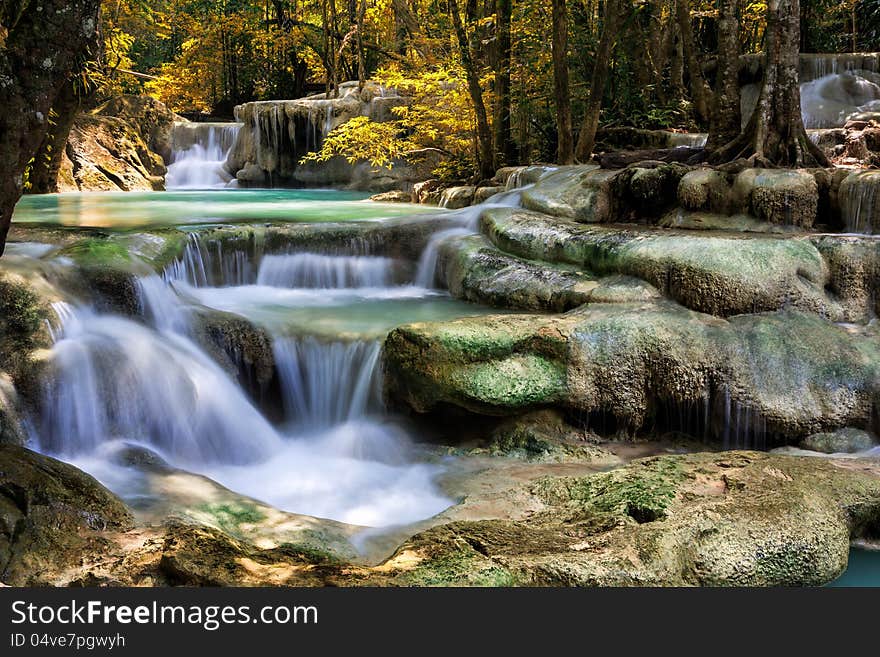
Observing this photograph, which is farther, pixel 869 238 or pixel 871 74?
pixel 871 74

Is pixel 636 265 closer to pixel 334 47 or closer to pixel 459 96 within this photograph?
pixel 459 96

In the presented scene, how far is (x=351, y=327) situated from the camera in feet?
24.4

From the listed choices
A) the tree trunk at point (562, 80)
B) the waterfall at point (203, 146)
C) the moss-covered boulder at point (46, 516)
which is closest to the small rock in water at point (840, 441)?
the moss-covered boulder at point (46, 516)

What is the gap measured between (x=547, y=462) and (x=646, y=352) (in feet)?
4.09

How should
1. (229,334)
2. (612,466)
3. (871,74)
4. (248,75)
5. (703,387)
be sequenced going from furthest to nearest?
(248,75)
(871,74)
(229,334)
(703,387)
(612,466)

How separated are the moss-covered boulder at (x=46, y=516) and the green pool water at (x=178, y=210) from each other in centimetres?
660

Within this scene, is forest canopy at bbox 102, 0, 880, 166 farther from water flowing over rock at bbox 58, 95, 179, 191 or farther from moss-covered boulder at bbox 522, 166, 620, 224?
moss-covered boulder at bbox 522, 166, 620, 224

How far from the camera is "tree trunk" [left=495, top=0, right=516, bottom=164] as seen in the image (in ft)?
48.3

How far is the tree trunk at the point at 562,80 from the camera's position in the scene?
1249 centimetres

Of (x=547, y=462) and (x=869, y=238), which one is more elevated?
(x=869, y=238)

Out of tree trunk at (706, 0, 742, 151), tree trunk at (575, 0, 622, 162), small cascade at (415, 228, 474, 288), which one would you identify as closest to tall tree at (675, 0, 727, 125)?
tree trunk at (575, 0, 622, 162)

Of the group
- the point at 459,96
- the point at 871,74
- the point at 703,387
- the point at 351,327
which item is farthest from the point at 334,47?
the point at 703,387

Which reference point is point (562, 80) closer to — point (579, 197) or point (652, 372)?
point (579, 197)

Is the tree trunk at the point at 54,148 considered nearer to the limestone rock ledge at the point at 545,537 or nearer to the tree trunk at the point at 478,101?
the tree trunk at the point at 478,101
